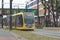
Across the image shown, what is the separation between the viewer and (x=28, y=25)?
167ft

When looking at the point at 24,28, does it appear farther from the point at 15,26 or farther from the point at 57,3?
the point at 57,3

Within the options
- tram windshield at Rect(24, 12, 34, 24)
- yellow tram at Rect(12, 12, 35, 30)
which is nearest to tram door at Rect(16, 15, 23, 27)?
yellow tram at Rect(12, 12, 35, 30)

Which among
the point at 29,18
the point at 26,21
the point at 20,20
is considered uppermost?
the point at 29,18

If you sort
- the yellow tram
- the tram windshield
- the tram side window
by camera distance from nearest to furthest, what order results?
the yellow tram < the tram windshield < the tram side window

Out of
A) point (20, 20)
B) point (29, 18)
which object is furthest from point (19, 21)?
point (29, 18)

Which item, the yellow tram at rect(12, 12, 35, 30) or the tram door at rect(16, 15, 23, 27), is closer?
the yellow tram at rect(12, 12, 35, 30)

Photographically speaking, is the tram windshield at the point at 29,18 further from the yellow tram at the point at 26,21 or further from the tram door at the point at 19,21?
the tram door at the point at 19,21

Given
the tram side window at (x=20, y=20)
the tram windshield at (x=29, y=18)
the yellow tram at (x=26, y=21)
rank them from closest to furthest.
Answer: the yellow tram at (x=26, y=21), the tram windshield at (x=29, y=18), the tram side window at (x=20, y=20)

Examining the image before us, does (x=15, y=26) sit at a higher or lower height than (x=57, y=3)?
lower

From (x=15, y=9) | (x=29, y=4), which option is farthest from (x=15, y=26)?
(x=29, y=4)

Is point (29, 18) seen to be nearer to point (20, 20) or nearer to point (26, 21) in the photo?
point (26, 21)

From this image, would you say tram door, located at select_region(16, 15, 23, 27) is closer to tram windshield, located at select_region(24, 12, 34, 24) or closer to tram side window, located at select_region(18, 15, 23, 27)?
tram side window, located at select_region(18, 15, 23, 27)

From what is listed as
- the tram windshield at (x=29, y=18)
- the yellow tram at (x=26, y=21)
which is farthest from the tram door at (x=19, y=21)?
the tram windshield at (x=29, y=18)

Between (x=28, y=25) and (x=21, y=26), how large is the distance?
133cm
